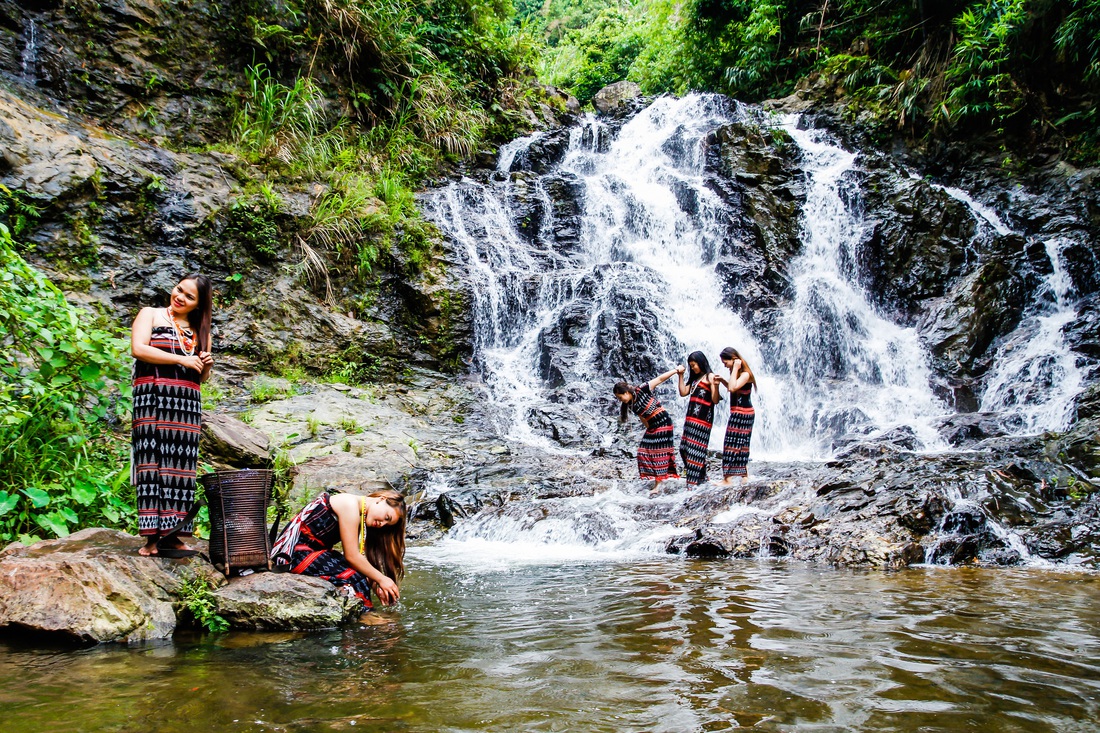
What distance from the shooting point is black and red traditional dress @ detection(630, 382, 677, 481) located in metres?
7.68

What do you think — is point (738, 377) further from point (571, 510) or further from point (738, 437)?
point (571, 510)

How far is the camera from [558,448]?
10.2 m

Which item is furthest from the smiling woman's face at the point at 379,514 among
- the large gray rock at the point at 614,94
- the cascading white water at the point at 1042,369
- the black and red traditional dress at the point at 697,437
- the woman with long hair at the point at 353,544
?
the large gray rock at the point at 614,94

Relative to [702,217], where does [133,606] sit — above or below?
below

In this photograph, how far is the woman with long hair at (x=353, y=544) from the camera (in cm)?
364

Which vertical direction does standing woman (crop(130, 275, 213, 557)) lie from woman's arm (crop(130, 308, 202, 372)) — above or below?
below

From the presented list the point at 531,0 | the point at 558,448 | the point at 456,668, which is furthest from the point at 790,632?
the point at 531,0

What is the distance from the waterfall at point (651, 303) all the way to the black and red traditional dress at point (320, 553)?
6537mm

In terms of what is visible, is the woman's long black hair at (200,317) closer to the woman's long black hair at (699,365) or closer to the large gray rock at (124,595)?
the large gray rock at (124,595)

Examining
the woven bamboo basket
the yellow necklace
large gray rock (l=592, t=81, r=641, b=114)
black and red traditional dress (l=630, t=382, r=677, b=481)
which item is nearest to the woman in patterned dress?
black and red traditional dress (l=630, t=382, r=677, b=481)

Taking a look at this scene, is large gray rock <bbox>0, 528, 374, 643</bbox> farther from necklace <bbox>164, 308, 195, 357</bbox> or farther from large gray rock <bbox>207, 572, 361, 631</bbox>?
necklace <bbox>164, 308, 195, 357</bbox>

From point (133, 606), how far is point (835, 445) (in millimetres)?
9539

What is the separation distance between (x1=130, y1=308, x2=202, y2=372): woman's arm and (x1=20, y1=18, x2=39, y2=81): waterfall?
32.9 ft

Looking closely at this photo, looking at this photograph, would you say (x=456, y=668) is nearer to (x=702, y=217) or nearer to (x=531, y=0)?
(x=702, y=217)
